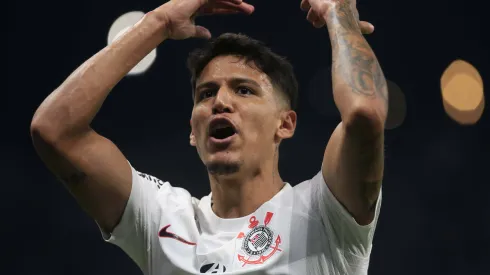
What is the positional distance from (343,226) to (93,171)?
0.80m

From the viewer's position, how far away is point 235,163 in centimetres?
237

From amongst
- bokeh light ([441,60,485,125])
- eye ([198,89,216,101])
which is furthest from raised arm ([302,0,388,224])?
bokeh light ([441,60,485,125])

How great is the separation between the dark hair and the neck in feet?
1.14

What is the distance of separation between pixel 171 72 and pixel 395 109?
1.93 meters

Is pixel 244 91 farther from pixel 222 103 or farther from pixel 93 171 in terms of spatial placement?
pixel 93 171

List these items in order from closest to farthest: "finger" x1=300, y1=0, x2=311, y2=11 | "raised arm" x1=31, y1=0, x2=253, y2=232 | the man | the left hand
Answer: the man, "raised arm" x1=31, y1=0, x2=253, y2=232, the left hand, "finger" x1=300, y1=0, x2=311, y2=11

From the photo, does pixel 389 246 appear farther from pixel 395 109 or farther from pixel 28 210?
pixel 28 210

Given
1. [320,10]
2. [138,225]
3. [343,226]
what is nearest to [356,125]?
[343,226]

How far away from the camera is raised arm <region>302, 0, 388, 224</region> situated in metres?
2.00

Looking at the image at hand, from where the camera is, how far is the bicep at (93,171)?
222cm

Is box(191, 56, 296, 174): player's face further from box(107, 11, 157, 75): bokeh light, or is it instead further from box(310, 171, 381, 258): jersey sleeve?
box(107, 11, 157, 75): bokeh light

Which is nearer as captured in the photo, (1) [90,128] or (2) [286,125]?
(1) [90,128]

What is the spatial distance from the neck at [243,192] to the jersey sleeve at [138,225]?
224 millimetres

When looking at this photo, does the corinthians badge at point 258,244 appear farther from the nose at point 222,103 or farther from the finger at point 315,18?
the finger at point 315,18
